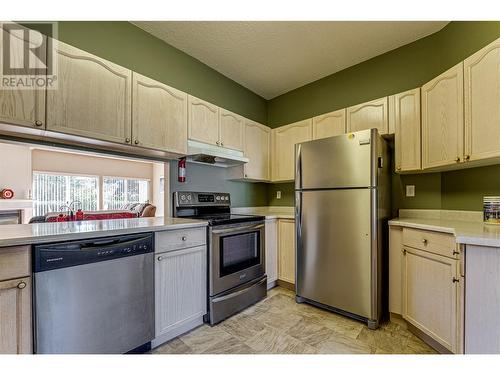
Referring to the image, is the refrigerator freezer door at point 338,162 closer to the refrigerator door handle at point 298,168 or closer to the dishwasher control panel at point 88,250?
the refrigerator door handle at point 298,168

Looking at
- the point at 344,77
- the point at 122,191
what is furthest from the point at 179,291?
the point at 122,191

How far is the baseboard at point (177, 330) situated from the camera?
161 centimetres

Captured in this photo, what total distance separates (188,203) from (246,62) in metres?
1.74

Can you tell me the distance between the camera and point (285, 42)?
2275 millimetres

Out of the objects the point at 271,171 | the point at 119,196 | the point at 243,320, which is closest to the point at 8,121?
the point at 243,320

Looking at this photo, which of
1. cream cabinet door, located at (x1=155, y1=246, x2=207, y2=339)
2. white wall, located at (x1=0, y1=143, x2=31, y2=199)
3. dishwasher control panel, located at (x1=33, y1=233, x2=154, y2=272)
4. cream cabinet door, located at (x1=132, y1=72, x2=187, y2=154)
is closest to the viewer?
dishwasher control panel, located at (x1=33, y1=233, x2=154, y2=272)

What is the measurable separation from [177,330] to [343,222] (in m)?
1.62

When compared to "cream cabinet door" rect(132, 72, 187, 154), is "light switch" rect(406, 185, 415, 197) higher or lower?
lower

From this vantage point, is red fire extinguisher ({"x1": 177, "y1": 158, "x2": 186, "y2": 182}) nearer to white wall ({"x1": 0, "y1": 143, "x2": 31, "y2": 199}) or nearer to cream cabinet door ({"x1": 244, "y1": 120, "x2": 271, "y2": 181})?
cream cabinet door ({"x1": 244, "y1": 120, "x2": 271, "y2": 181})

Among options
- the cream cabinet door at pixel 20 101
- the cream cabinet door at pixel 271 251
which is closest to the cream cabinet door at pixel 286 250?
the cream cabinet door at pixel 271 251

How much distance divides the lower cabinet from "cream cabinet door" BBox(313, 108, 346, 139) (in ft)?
6.06

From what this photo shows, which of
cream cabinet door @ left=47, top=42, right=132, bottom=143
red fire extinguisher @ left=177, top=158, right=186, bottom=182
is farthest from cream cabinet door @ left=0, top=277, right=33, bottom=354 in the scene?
red fire extinguisher @ left=177, top=158, right=186, bottom=182

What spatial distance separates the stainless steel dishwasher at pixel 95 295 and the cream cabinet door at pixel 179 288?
0.23 feet

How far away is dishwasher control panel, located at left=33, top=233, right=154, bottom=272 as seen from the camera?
1121 millimetres
